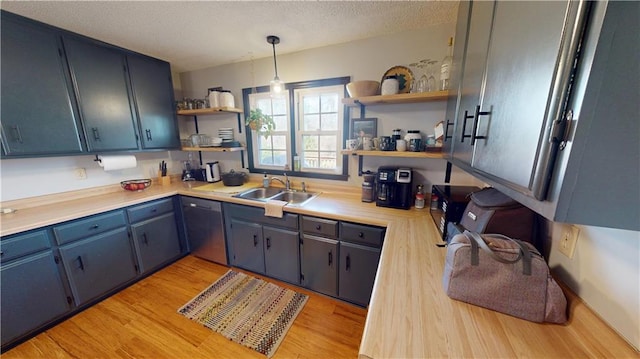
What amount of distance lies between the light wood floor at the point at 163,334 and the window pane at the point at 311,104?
6.04 feet

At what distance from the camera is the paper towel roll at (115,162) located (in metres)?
2.12

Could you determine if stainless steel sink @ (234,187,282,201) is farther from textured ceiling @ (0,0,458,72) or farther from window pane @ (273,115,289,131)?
textured ceiling @ (0,0,458,72)

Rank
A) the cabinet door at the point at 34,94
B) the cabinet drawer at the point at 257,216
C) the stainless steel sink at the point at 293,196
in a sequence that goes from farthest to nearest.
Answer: the stainless steel sink at the point at 293,196
the cabinet drawer at the point at 257,216
the cabinet door at the point at 34,94

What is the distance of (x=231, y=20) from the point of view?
5.30 ft

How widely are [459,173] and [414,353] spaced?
1628mm

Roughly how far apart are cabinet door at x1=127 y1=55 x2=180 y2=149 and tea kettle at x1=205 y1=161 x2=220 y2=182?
18.5 inches

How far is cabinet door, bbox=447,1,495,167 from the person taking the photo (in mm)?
942

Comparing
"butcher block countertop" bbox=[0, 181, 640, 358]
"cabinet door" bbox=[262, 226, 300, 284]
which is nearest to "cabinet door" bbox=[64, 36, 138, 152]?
"cabinet door" bbox=[262, 226, 300, 284]

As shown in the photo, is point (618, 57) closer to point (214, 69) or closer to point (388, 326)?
point (388, 326)

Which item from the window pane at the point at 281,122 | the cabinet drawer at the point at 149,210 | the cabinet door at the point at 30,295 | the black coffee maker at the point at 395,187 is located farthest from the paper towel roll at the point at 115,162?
the black coffee maker at the point at 395,187

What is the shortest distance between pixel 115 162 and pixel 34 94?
725 mm

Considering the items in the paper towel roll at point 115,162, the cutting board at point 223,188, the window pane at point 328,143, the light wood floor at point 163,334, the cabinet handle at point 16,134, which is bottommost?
the light wood floor at point 163,334

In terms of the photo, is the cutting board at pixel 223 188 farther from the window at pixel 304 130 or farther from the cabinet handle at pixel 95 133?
the cabinet handle at pixel 95 133

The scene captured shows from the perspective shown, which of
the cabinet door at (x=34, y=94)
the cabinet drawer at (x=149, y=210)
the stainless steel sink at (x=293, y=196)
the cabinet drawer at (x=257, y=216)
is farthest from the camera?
the stainless steel sink at (x=293, y=196)
